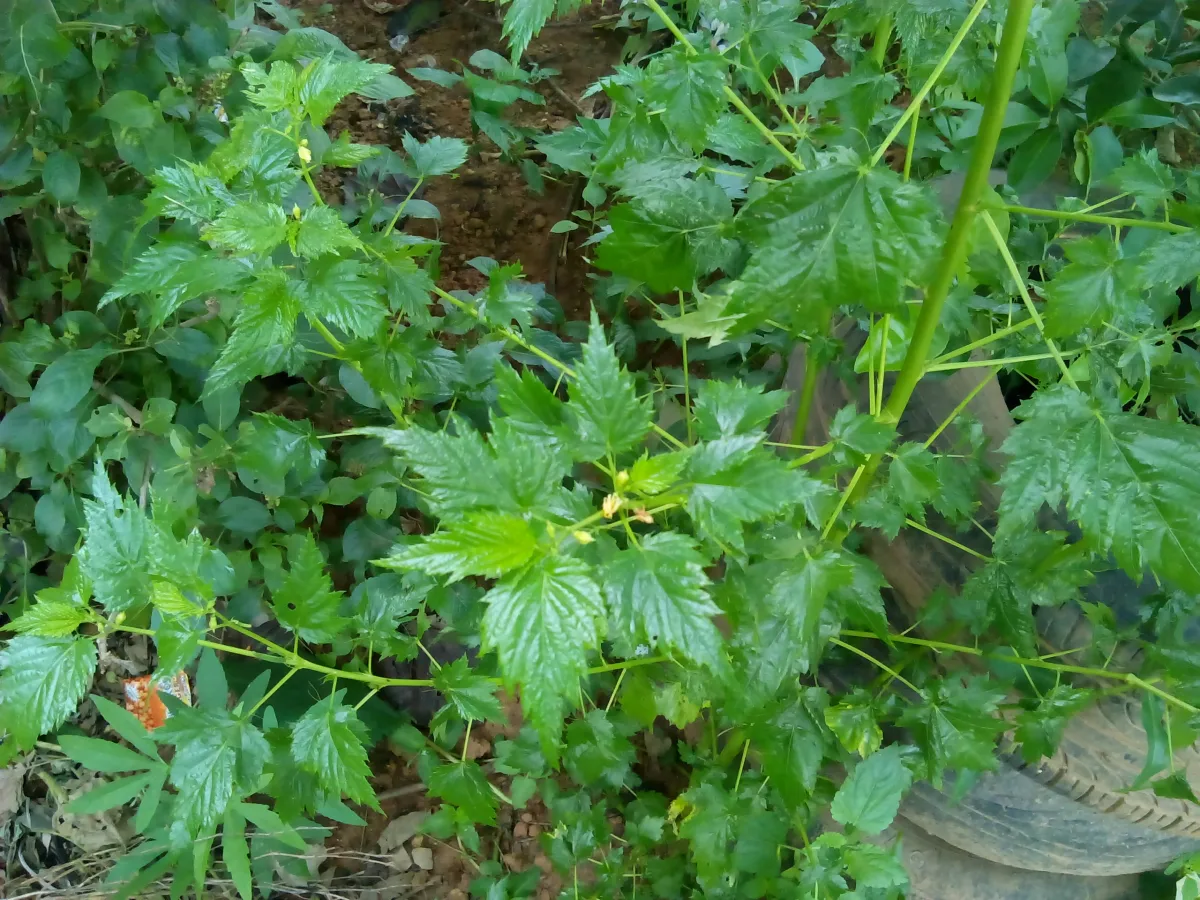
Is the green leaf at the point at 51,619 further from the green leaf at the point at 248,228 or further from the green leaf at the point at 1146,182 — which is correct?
the green leaf at the point at 1146,182

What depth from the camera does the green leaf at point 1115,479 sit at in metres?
0.65

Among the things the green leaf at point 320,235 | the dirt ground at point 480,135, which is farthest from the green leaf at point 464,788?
the dirt ground at point 480,135

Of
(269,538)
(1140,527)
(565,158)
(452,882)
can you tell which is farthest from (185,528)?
(1140,527)

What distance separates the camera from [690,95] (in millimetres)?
716

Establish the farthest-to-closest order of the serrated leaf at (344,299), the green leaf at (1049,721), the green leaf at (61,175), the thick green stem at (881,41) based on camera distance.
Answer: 1. the green leaf at (61,175)
2. the thick green stem at (881,41)
3. the green leaf at (1049,721)
4. the serrated leaf at (344,299)

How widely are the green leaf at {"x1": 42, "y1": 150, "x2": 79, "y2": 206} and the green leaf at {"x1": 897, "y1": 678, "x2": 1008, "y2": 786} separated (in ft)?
4.39

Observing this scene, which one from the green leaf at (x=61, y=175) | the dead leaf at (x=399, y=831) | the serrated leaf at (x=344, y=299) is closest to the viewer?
the serrated leaf at (x=344, y=299)

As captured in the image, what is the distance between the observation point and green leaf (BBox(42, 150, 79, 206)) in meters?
1.12

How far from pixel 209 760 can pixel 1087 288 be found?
937 millimetres

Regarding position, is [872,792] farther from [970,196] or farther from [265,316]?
[265,316]

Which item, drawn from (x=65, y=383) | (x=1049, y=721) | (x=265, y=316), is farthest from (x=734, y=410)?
(x=65, y=383)

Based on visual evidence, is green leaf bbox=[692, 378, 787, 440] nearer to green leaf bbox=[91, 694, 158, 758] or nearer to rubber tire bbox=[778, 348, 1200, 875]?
rubber tire bbox=[778, 348, 1200, 875]

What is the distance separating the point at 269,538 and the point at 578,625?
0.92m

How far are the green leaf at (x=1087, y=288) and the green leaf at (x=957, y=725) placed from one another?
17.5 inches
